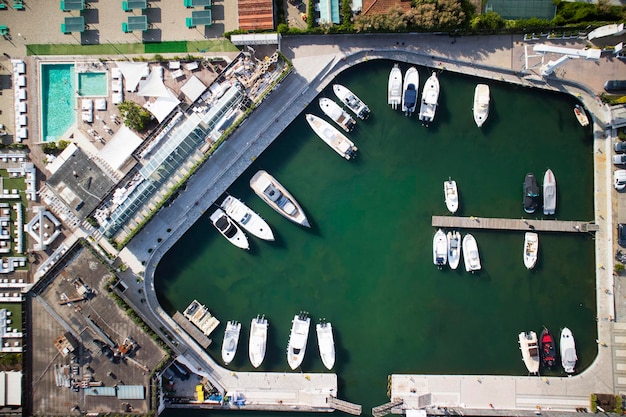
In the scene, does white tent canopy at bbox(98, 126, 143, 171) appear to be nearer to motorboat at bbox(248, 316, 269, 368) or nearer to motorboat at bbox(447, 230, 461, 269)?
motorboat at bbox(248, 316, 269, 368)

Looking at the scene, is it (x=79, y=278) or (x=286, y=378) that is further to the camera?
(x=286, y=378)

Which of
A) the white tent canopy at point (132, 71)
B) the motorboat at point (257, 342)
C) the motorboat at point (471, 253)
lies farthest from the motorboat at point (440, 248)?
the white tent canopy at point (132, 71)

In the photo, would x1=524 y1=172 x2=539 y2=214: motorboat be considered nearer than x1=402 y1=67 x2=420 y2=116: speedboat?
Yes

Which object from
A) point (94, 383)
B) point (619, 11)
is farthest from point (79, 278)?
point (619, 11)

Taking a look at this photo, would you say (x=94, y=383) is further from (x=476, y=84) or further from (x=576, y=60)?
(x=576, y=60)

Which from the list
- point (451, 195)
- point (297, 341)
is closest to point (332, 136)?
point (451, 195)

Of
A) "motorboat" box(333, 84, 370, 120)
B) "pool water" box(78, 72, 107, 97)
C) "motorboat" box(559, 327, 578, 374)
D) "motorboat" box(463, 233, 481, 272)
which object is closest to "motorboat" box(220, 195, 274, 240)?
"motorboat" box(333, 84, 370, 120)
